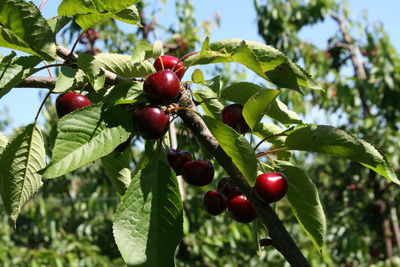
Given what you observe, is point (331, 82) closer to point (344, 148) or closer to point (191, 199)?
point (191, 199)

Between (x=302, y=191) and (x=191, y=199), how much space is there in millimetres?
3113

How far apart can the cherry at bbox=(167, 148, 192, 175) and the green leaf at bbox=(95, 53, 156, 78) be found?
0.62 ft

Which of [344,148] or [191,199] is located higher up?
[344,148]

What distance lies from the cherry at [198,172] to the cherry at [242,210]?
9cm

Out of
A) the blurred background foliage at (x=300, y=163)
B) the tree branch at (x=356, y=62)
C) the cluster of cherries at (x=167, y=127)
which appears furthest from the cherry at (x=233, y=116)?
the tree branch at (x=356, y=62)

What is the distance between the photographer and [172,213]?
2.32 feet

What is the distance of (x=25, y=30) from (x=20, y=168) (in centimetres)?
24

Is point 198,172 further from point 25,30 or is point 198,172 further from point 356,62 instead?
point 356,62

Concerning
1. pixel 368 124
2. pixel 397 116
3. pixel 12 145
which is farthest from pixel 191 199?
pixel 12 145

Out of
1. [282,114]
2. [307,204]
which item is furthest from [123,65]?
[307,204]

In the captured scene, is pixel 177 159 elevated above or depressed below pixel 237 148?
below

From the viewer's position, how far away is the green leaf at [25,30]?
2.04ft

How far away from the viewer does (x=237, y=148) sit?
67cm

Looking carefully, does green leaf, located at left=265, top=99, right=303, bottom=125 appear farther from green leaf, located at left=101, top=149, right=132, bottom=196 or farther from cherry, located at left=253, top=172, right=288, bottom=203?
green leaf, located at left=101, top=149, right=132, bottom=196
